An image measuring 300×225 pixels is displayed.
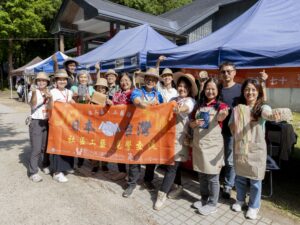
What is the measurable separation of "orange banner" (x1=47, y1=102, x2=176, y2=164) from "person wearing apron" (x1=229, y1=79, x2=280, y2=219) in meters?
0.89

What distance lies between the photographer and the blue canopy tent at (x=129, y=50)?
645 cm

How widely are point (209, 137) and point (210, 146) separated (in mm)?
114

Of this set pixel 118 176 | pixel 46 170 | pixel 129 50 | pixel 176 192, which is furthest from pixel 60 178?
pixel 129 50

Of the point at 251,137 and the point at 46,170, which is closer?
the point at 251,137

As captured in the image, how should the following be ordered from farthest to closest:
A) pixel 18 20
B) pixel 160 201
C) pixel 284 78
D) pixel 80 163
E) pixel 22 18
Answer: pixel 22 18, pixel 18 20, pixel 80 163, pixel 284 78, pixel 160 201

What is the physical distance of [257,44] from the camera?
3.87 m

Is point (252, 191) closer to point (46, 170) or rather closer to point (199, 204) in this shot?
point (199, 204)

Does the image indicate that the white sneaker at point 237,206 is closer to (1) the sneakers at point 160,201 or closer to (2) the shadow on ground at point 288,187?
(2) the shadow on ground at point 288,187

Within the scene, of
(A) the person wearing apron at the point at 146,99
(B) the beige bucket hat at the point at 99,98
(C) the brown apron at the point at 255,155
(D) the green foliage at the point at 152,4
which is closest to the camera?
(C) the brown apron at the point at 255,155

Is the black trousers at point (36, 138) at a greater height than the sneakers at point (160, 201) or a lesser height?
greater

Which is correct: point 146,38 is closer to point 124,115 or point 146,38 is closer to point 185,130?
point 124,115

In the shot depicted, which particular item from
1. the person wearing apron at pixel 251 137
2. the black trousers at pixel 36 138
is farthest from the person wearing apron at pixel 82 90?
the person wearing apron at pixel 251 137

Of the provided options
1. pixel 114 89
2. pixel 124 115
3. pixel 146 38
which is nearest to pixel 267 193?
pixel 124 115

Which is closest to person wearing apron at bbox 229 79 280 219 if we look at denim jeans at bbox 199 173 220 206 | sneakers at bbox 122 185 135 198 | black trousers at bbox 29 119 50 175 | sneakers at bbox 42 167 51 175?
denim jeans at bbox 199 173 220 206
